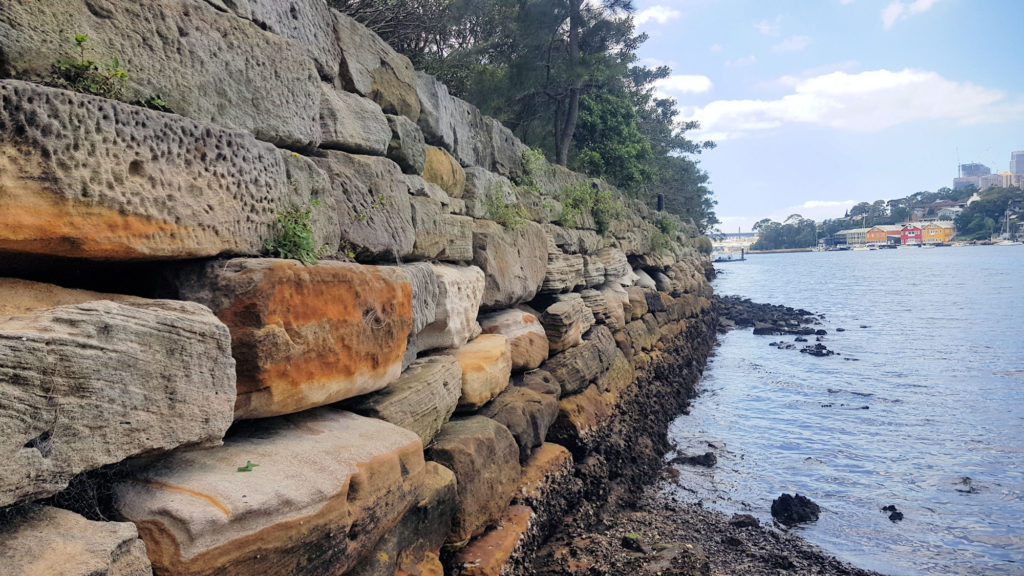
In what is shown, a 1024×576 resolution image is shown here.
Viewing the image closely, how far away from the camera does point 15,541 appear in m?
1.81

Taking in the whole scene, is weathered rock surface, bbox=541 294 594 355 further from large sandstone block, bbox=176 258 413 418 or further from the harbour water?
large sandstone block, bbox=176 258 413 418

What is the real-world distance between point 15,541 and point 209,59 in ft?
7.55

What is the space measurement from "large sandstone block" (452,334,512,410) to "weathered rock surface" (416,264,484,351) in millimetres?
116

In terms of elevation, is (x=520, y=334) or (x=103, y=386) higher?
(x=103, y=386)

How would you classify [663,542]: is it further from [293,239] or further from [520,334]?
[293,239]

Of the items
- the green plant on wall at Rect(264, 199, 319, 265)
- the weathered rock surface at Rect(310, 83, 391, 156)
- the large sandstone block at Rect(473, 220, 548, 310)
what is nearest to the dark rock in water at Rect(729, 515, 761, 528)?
the large sandstone block at Rect(473, 220, 548, 310)

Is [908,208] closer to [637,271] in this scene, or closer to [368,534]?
[637,271]

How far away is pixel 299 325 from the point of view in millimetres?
3064

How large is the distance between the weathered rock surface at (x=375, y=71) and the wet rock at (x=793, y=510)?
612 cm

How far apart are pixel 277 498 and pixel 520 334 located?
4165 millimetres

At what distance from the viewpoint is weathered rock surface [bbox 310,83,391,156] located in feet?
13.6

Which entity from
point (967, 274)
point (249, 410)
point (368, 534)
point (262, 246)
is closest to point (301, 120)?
point (262, 246)

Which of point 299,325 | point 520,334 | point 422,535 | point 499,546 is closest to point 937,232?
point 520,334

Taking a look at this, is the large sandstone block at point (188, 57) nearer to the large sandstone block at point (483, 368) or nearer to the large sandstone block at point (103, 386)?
the large sandstone block at point (103, 386)
